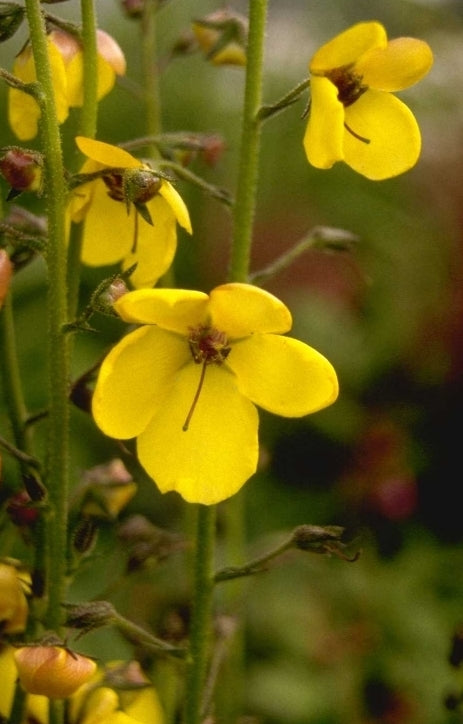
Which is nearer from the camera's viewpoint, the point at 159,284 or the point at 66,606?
the point at 66,606

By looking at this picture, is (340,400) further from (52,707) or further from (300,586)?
(52,707)

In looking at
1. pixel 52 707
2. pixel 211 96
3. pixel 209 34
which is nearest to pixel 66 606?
pixel 52 707

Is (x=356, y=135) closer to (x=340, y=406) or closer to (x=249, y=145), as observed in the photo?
(x=249, y=145)

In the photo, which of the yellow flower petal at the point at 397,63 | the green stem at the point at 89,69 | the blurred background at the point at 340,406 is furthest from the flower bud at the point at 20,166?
the blurred background at the point at 340,406

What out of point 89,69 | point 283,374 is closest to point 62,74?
point 89,69

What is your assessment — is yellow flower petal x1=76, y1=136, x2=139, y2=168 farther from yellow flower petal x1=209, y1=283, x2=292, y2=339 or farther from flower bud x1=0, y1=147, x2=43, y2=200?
yellow flower petal x1=209, y1=283, x2=292, y2=339
